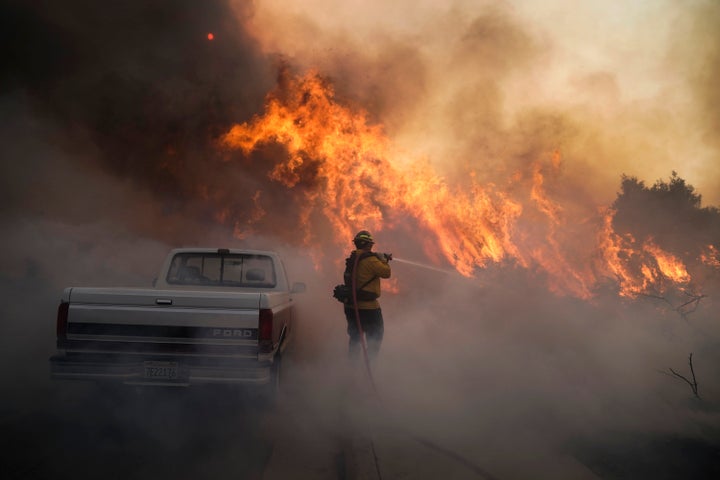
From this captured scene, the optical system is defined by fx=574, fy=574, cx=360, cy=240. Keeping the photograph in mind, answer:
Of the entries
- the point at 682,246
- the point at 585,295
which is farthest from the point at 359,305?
the point at 682,246

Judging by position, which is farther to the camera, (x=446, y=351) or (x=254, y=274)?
(x=446, y=351)

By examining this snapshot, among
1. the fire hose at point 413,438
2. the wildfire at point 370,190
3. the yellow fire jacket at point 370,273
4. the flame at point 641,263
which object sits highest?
the wildfire at point 370,190

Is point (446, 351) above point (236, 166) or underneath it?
underneath

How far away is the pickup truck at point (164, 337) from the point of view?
17.4ft

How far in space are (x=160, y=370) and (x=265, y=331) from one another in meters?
1.03

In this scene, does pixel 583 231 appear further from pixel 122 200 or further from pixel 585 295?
pixel 122 200

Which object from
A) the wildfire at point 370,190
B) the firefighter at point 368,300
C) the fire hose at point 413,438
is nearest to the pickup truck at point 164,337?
the fire hose at point 413,438

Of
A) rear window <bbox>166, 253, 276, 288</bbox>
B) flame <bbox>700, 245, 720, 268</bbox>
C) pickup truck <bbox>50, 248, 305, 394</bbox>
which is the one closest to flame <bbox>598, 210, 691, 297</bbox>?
flame <bbox>700, 245, 720, 268</bbox>

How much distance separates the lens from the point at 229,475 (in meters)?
4.26

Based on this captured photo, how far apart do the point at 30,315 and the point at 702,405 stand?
11.3 m

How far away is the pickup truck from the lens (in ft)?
17.4

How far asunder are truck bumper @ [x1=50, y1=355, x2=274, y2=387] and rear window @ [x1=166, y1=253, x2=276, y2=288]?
7.78 feet

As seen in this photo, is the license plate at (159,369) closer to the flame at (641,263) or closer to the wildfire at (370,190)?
the wildfire at (370,190)

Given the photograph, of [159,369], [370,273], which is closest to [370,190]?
[370,273]
